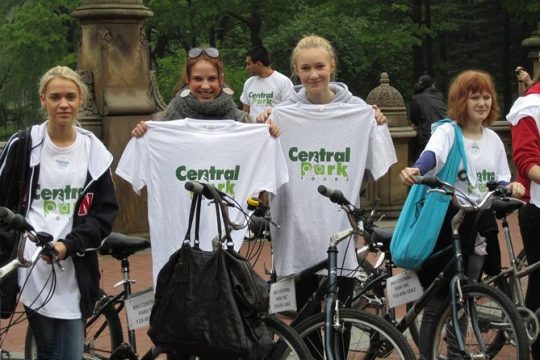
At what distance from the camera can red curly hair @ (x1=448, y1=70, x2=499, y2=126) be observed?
Answer: 21.7 ft

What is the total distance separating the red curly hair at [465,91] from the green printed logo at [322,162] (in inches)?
30.2

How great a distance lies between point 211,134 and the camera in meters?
5.93

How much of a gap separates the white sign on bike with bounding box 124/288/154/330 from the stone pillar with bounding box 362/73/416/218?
8455 millimetres

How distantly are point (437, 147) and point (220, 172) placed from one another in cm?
126

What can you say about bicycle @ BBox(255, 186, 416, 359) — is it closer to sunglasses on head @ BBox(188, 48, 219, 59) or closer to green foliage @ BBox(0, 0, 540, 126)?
Result: sunglasses on head @ BBox(188, 48, 219, 59)

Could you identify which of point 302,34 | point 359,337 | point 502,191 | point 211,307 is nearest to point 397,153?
point 502,191

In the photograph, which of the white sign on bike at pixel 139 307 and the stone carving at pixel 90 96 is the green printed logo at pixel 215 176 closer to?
the white sign on bike at pixel 139 307

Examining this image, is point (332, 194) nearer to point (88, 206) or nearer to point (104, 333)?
point (88, 206)

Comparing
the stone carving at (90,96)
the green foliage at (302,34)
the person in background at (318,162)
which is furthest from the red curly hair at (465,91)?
the green foliage at (302,34)

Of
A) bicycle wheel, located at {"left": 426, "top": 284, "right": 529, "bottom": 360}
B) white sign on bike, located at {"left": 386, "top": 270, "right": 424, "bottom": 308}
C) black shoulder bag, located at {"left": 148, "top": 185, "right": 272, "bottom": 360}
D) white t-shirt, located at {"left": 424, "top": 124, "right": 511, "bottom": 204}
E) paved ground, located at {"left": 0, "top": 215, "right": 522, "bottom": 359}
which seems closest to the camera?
Result: black shoulder bag, located at {"left": 148, "top": 185, "right": 272, "bottom": 360}

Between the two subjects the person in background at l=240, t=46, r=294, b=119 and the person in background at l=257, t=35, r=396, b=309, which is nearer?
the person in background at l=257, t=35, r=396, b=309

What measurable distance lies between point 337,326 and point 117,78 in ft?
23.8

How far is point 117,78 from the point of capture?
12438mm

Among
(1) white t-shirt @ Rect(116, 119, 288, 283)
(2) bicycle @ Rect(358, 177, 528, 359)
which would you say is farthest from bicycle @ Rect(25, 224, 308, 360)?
(2) bicycle @ Rect(358, 177, 528, 359)
